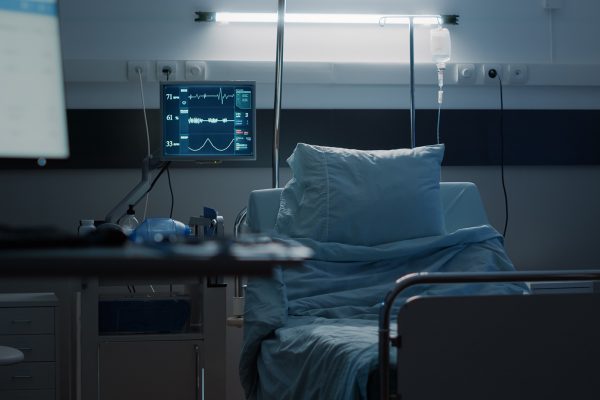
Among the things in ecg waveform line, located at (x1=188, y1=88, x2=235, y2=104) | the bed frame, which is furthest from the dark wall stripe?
the bed frame

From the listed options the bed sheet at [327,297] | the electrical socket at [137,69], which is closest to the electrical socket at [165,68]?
the electrical socket at [137,69]

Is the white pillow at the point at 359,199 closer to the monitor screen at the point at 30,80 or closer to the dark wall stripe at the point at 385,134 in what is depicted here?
the dark wall stripe at the point at 385,134

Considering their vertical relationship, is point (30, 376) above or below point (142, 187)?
below

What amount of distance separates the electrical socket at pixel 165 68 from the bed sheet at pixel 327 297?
119 centimetres

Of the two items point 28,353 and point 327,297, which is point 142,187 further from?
point 327,297

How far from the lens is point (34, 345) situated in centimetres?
300

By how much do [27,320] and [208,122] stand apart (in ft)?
3.06

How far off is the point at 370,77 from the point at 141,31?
0.98 metres

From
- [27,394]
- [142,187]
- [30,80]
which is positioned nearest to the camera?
[30,80]

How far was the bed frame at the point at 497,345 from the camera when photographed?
186 centimetres

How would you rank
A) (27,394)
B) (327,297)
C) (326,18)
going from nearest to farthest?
(327,297)
(27,394)
(326,18)

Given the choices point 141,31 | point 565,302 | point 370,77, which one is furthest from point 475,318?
point 141,31

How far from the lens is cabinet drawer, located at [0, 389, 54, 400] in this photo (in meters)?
2.98

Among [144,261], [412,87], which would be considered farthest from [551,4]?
[144,261]
